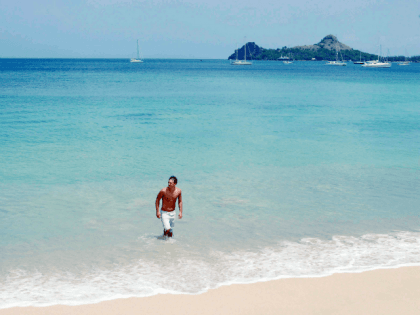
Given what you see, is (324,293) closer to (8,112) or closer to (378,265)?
(378,265)

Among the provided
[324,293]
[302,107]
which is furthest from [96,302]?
[302,107]

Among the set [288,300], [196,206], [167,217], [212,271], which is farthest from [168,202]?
[288,300]

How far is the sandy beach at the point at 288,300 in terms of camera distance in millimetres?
6766

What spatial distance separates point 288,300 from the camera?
708 centimetres

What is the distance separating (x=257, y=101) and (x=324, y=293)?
35.9m

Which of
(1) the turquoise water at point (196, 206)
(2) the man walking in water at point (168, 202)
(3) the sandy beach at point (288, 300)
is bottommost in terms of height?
(3) the sandy beach at point (288, 300)

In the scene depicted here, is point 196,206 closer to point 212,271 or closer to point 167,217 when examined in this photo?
point 167,217

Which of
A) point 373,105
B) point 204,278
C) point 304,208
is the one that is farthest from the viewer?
point 373,105

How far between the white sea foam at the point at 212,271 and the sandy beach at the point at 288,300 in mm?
206

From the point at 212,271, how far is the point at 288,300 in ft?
5.43

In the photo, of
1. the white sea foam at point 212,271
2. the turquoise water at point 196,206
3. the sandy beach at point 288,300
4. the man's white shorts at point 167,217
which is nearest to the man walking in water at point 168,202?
the man's white shorts at point 167,217

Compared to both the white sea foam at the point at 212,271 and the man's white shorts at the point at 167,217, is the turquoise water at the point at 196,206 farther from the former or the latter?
the man's white shorts at the point at 167,217

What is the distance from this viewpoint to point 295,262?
850 cm

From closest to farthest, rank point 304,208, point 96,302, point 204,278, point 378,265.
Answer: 1. point 96,302
2. point 204,278
3. point 378,265
4. point 304,208
